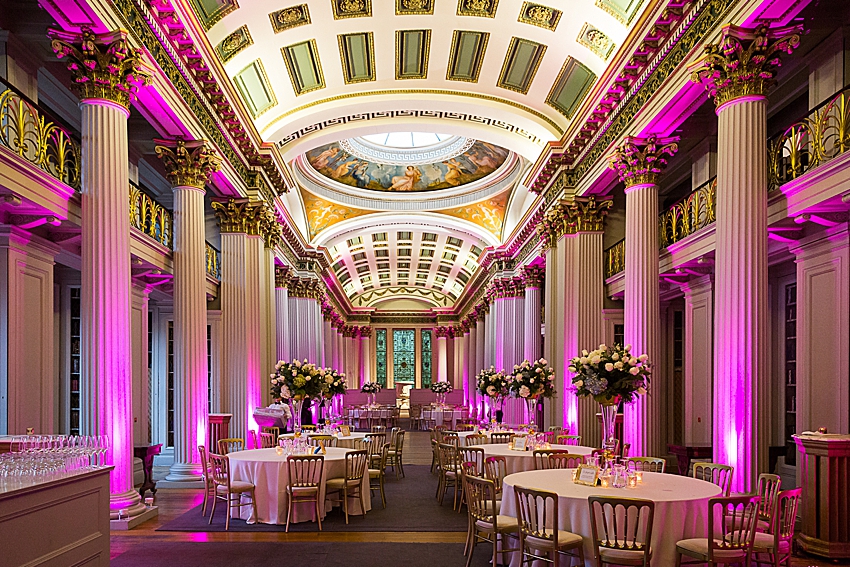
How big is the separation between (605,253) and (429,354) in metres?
33.1

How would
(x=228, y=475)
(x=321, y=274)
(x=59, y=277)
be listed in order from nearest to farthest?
(x=228, y=475) → (x=59, y=277) → (x=321, y=274)

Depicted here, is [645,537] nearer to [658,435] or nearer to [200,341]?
[658,435]

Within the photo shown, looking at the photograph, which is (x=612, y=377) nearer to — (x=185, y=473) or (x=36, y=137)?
(x=36, y=137)

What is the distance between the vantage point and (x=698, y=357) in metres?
12.2

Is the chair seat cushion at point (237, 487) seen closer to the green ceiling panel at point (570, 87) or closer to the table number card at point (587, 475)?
the table number card at point (587, 475)

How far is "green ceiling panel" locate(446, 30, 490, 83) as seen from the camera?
43.5 feet

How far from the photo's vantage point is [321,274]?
89.6 ft

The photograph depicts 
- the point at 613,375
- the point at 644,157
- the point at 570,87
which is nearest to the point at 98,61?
the point at 613,375

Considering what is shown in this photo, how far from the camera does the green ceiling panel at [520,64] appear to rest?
13.2 metres

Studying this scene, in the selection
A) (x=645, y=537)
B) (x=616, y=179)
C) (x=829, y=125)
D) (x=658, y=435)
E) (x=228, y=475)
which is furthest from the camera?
(x=616, y=179)

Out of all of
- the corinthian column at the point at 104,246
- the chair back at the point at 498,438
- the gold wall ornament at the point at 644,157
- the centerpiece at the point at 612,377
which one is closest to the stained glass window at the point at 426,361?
the chair back at the point at 498,438

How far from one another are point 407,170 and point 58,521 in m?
21.6

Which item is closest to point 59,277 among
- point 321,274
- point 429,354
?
point 321,274

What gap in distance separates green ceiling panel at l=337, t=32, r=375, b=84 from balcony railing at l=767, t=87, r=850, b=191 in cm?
764
